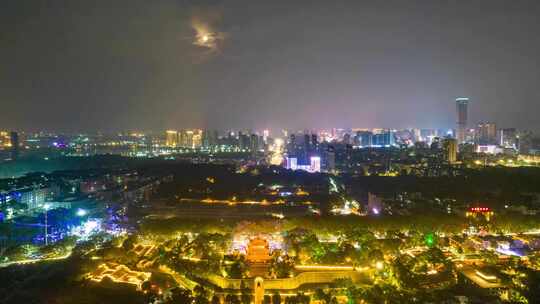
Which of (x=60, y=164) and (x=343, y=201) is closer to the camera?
(x=343, y=201)

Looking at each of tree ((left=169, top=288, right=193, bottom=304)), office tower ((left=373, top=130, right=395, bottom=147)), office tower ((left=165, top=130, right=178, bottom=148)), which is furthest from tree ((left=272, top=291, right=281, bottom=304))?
office tower ((left=165, top=130, right=178, bottom=148))

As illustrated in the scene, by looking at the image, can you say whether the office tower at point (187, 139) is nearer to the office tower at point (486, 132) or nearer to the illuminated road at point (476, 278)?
the office tower at point (486, 132)

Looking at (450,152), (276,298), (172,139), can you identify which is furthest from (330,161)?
(172,139)

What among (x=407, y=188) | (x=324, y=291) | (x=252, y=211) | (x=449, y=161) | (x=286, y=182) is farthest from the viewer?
(x=449, y=161)

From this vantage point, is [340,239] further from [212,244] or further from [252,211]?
[252,211]

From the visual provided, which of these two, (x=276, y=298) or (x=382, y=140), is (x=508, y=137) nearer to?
(x=382, y=140)

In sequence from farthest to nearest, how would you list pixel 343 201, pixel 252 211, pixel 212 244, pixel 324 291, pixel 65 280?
pixel 343 201, pixel 252 211, pixel 212 244, pixel 65 280, pixel 324 291

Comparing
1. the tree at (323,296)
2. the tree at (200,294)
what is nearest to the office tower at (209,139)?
the tree at (200,294)

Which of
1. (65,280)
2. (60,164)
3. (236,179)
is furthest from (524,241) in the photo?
(60,164)
